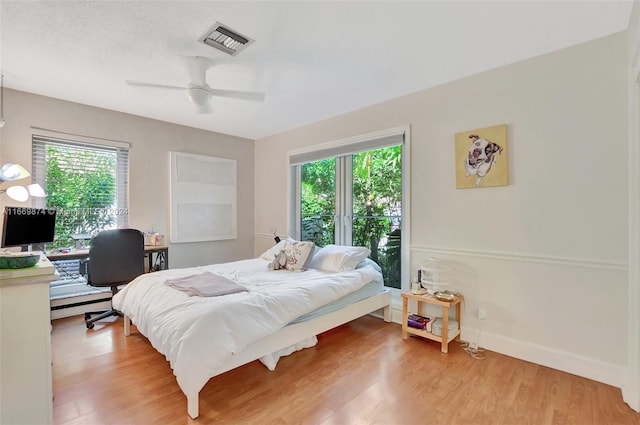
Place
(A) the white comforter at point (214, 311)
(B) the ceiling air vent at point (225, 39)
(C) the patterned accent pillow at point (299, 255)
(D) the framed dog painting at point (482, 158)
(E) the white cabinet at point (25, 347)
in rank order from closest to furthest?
(E) the white cabinet at point (25, 347) → (A) the white comforter at point (214, 311) → (B) the ceiling air vent at point (225, 39) → (D) the framed dog painting at point (482, 158) → (C) the patterned accent pillow at point (299, 255)

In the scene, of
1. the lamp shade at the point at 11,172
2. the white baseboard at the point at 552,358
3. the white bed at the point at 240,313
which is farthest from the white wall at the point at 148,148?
the white baseboard at the point at 552,358

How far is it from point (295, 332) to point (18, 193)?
9.96ft

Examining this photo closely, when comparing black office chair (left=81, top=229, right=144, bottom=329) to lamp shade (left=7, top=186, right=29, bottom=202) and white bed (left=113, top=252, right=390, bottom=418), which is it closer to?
white bed (left=113, top=252, right=390, bottom=418)

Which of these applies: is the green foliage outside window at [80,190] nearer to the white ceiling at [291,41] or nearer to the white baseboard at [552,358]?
the white ceiling at [291,41]

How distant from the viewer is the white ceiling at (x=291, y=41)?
1.80 m

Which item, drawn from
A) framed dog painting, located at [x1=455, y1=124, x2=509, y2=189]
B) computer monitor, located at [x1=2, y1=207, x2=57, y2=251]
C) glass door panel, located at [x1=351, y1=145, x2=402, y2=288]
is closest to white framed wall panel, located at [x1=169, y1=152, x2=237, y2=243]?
computer monitor, located at [x1=2, y1=207, x2=57, y2=251]

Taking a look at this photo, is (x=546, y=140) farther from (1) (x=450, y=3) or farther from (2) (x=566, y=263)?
(1) (x=450, y=3)

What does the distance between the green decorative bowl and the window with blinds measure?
2.47 metres

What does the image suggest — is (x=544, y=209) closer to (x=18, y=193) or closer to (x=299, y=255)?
(x=299, y=255)

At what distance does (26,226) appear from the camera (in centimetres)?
264

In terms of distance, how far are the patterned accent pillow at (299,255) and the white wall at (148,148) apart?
5.74 ft

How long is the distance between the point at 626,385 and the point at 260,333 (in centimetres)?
235

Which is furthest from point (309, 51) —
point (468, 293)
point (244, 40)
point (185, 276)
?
point (468, 293)

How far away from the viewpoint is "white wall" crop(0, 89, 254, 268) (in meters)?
3.02
